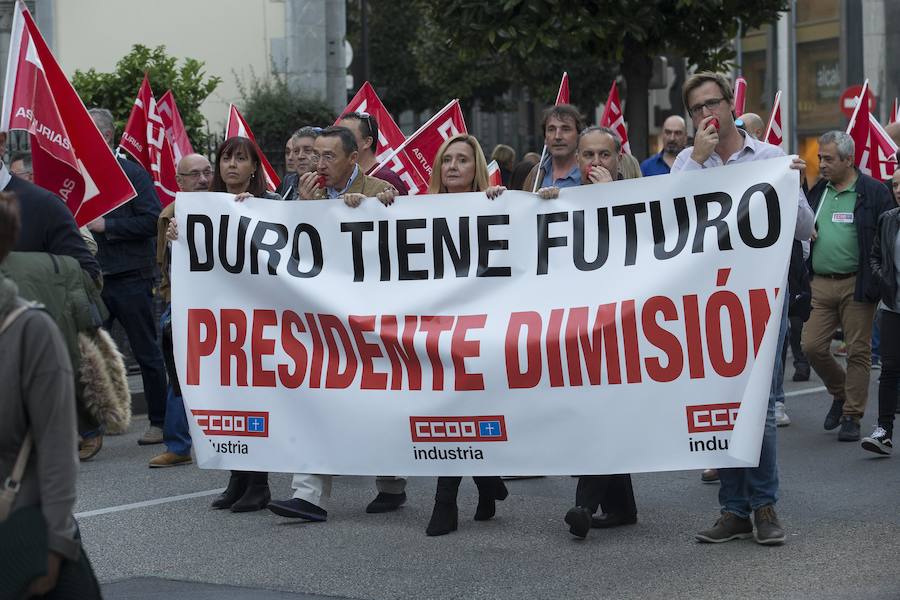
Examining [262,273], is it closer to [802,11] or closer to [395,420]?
[395,420]

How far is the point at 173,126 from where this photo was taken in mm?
12219

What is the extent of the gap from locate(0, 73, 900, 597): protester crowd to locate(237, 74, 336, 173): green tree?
23.4ft

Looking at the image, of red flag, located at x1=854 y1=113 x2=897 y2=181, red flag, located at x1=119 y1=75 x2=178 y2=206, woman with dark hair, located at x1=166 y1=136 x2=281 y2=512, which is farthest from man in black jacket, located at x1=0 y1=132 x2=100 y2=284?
red flag, located at x1=854 y1=113 x2=897 y2=181

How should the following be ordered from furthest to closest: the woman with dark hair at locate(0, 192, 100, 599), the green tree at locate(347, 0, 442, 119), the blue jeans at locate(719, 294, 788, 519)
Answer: the green tree at locate(347, 0, 442, 119), the blue jeans at locate(719, 294, 788, 519), the woman with dark hair at locate(0, 192, 100, 599)

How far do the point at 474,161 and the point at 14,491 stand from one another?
3917 mm

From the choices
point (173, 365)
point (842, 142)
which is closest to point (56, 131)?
point (173, 365)

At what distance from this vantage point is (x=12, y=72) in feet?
27.0

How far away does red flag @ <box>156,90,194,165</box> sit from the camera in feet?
39.5

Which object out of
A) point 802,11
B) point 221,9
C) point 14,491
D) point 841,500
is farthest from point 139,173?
point 802,11

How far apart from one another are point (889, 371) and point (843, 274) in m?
0.98

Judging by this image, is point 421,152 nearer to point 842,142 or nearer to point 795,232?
point 842,142

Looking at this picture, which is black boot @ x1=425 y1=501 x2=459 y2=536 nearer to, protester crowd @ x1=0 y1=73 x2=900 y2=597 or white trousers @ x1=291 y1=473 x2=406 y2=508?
protester crowd @ x1=0 y1=73 x2=900 y2=597

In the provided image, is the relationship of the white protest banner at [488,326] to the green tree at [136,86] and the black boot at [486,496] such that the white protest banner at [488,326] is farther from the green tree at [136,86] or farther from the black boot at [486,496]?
the green tree at [136,86]

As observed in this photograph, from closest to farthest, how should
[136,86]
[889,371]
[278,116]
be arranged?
[889,371], [136,86], [278,116]
